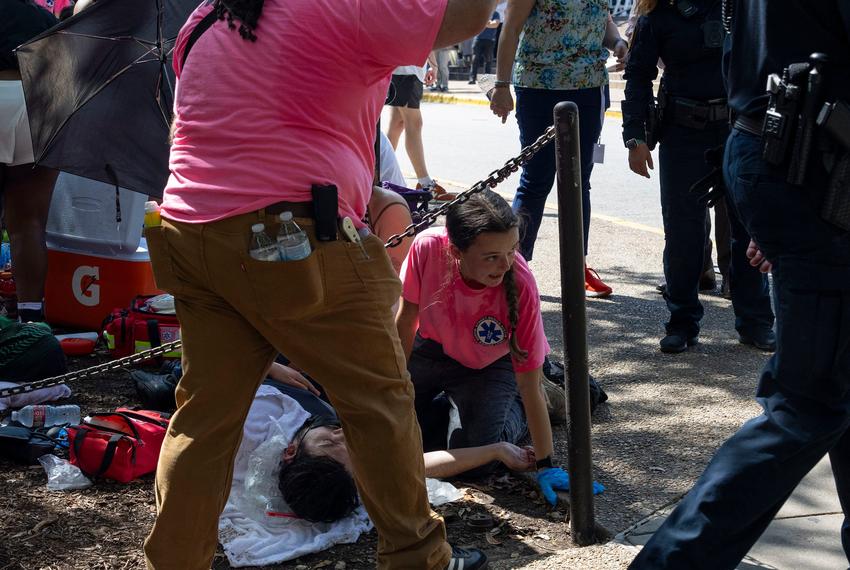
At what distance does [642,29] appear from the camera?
4941 mm

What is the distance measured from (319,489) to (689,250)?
2436mm

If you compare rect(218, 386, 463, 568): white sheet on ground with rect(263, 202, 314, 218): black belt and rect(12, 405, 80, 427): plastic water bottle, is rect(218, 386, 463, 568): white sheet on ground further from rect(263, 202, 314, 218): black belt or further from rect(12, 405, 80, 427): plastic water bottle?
rect(263, 202, 314, 218): black belt

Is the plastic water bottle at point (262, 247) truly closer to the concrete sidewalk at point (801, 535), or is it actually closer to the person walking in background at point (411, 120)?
the concrete sidewalk at point (801, 535)

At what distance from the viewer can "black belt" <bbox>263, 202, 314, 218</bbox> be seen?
247 centimetres

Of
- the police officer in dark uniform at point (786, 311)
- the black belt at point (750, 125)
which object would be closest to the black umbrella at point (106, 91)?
the black belt at point (750, 125)

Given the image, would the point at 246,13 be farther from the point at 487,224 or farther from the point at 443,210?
the point at 487,224

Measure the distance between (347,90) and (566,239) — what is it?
850 millimetres

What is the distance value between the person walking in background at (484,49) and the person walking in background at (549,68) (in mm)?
19811

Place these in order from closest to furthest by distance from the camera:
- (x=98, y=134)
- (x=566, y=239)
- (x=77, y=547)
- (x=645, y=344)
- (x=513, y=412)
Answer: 1. (x=566, y=239)
2. (x=77, y=547)
3. (x=513, y=412)
4. (x=98, y=134)
5. (x=645, y=344)

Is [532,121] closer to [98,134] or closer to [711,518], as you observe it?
[98,134]

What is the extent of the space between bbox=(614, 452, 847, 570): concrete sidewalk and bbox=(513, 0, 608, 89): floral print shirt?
262cm

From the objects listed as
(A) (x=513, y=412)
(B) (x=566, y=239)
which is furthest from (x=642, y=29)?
(B) (x=566, y=239)

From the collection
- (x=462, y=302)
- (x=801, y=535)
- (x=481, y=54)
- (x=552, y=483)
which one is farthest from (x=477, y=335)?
(x=481, y=54)

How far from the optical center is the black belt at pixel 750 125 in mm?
2584
